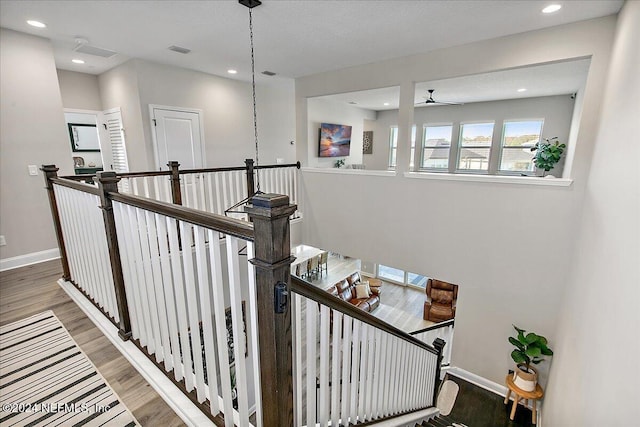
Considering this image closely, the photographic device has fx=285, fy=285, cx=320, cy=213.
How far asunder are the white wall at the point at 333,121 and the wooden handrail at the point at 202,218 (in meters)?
4.36

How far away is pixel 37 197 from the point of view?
3.69 m

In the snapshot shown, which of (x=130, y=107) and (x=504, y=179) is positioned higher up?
(x=130, y=107)

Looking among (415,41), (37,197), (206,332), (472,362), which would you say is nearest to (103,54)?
(37,197)

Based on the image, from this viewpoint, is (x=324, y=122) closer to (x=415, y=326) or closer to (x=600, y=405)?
(x=415, y=326)

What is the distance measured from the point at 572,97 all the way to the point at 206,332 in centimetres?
852

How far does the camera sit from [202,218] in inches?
40.8

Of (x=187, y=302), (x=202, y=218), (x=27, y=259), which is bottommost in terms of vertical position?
(x=27, y=259)

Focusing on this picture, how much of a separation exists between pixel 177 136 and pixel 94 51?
4.86 feet

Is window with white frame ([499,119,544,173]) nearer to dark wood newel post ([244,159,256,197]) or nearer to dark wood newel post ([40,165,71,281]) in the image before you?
dark wood newel post ([244,159,256,197])

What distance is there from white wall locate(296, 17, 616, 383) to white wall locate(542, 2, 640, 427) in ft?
0.97

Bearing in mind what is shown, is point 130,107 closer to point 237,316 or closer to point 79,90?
point 79,90

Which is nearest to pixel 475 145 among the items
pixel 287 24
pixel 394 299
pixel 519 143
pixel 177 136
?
pixel 519 143

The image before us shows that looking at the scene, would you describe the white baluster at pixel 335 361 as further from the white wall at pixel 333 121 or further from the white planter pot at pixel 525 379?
the white wall at pixel 333 121

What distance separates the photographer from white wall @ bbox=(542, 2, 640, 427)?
1353 millimetres
